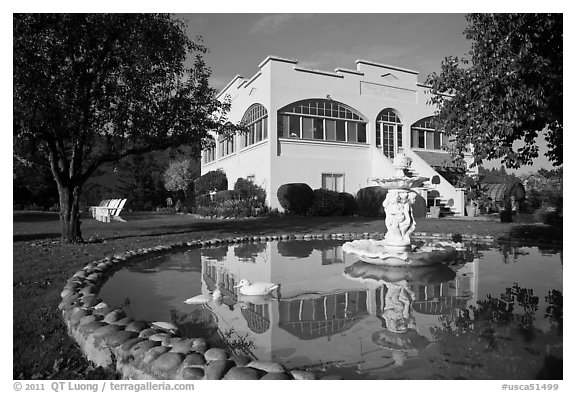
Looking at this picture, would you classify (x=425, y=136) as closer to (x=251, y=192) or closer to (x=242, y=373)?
(x=251, y=192)

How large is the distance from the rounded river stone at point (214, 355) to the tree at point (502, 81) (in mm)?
4543

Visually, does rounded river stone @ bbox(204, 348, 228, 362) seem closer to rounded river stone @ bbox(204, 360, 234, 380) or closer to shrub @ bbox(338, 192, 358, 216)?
rounded river stone @ bbox(204, 360, 234, 380)

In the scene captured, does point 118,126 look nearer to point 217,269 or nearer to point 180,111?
point 180,111

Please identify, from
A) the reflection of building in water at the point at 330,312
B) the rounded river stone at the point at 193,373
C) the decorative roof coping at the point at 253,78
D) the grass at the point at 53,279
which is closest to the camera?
the rounded river stone at the point at 193,373

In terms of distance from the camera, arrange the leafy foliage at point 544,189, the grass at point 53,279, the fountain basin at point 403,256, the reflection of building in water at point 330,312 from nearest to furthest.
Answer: the grass at point 53,279 → the reflection of building in water at point 330,312 → the fountain basin at point 403,256 → the leafy foliage at point 544,189

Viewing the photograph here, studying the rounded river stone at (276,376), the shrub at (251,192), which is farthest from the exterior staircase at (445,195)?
the rounded river stone at (276,376)

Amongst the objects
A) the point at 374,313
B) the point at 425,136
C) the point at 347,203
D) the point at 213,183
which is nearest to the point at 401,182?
the point at 374,313

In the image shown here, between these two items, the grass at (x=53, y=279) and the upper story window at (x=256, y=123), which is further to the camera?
the upper story window at (x=256, y=123)

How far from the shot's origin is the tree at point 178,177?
29016 mm

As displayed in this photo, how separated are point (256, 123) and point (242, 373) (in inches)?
761

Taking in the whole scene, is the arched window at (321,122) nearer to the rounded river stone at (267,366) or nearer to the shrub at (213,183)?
the shrub at (213,183)

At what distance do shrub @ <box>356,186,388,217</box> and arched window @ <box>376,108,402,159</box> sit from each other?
12.6 feet

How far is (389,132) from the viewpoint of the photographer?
22.2 metres

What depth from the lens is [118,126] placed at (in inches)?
352
